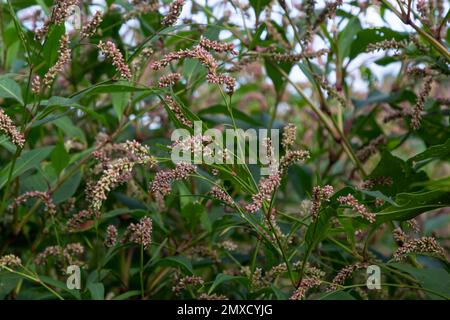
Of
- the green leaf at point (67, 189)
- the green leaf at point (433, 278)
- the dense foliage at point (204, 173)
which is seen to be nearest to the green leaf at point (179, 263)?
the dense foliage at point (204, 173)

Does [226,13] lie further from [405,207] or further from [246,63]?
[405,207]

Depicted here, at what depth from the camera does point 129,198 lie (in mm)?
1781

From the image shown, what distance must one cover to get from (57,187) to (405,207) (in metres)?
0.86

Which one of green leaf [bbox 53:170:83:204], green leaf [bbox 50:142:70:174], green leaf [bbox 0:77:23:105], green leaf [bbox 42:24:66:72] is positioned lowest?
green leaf [bbox 53:170:83:204]

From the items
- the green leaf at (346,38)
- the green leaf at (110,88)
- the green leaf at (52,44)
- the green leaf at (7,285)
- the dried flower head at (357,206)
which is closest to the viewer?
the dried flower head at (357,206)

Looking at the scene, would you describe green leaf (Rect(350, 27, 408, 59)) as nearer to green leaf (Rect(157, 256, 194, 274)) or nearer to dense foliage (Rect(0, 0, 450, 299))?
dense foliage (Rect(0, 0, 450, 299))

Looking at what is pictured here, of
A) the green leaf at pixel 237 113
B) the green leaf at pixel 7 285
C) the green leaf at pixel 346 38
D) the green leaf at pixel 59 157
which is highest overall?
the green leaf at pixel 346 38

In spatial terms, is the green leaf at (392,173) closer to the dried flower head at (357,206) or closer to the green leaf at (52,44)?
the dried flower head at (357,206)

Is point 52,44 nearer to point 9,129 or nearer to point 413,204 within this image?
point 9,129

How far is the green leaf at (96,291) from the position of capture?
4.45 ft

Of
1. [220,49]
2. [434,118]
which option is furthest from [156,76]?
[220,49]

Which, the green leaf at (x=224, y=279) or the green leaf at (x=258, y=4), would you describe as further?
the green leaf at (x=258, y=4)

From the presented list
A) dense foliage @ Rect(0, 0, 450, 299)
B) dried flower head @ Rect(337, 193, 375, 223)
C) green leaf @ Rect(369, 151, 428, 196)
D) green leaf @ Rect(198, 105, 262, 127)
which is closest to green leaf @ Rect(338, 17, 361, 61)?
dense foliage @ Rect(0, 0, 450, 299)

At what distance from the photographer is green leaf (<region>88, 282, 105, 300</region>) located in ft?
4.45
